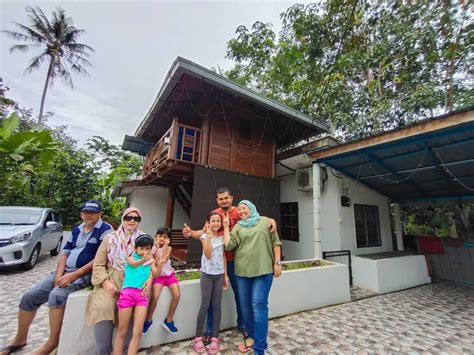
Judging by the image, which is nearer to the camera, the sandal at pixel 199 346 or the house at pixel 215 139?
the sandal at pixel 199 346

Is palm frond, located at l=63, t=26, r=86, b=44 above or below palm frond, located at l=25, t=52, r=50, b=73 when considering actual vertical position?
above

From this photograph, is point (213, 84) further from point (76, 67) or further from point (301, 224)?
point (76, 67)

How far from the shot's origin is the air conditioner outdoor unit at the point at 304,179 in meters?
6.44

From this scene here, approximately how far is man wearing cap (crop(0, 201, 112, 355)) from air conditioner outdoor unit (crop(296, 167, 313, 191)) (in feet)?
17.8

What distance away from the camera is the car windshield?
5.60 meters

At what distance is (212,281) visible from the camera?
2531 millimetres

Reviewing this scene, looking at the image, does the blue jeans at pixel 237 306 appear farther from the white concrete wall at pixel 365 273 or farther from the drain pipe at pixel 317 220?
the white concrete wall at pixel 365 273

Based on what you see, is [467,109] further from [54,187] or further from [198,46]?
[54,187]

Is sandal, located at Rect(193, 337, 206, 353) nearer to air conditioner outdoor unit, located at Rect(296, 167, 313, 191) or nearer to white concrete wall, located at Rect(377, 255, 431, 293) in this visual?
white concrete wall, located at Rect(377, 255, 431, 293)

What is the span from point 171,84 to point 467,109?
5.38 metres

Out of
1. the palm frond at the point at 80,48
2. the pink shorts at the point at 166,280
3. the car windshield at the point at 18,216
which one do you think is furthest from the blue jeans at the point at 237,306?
the palm frond at the point at 80,48

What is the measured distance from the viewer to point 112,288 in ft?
6.82

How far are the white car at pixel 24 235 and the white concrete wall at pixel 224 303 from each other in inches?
175

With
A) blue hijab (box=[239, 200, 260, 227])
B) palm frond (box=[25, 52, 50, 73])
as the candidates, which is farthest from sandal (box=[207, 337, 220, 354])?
palm frond (box=[25, 52, 50, 73])
